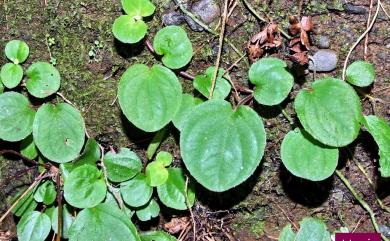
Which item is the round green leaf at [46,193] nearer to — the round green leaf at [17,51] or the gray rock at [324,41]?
the round green leaf at [17,51]

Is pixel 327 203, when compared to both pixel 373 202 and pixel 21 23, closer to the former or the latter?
pixel 373 202

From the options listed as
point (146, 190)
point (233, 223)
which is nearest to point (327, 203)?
point (233, 223)

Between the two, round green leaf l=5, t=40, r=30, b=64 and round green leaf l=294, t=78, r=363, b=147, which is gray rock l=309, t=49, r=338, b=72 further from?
round green leaf l=5, t=40, r=30, b=64

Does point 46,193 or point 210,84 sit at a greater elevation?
point 210,84

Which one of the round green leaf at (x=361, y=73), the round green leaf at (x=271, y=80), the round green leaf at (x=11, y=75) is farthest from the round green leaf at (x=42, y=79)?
the round green leaf at (x=361, y=73)

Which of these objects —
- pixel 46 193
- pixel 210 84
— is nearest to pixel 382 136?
pixel 210 84

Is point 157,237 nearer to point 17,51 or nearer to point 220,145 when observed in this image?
point 220,145
